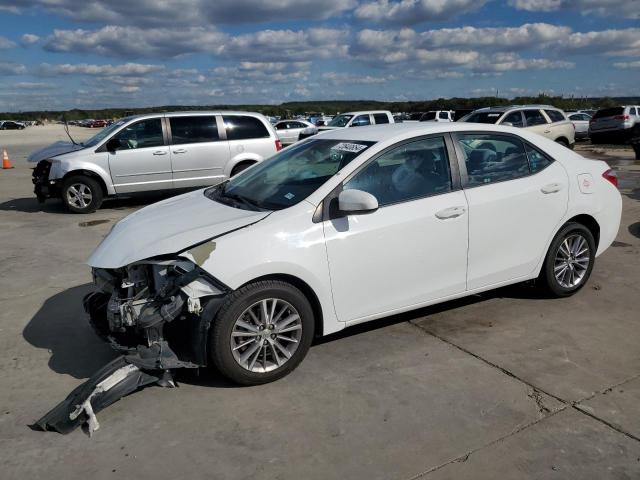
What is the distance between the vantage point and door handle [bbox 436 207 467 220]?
422cm

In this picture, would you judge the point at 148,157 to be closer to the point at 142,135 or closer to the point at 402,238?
the point at 142,135

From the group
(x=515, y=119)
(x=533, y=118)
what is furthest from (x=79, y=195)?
(x=533, y=118)

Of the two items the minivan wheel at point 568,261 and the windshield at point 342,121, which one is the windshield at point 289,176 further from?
the windshield at point 342,121

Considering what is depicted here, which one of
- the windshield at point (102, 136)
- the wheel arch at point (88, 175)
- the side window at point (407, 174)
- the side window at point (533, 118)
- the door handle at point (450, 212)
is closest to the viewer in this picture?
the side window at point (407, 174)

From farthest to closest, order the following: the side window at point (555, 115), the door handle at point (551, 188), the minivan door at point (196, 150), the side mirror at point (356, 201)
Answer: the side window at point (555, 115) < the minivan door at point (196, 150) < the door handle at point (551, 188) < the side mirror at point (356, 201)

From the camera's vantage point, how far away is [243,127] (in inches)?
445

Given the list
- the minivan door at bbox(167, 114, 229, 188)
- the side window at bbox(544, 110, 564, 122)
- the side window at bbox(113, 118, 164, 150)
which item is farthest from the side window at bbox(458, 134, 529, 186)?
the side window at bbox(544, 110, 564, 122)

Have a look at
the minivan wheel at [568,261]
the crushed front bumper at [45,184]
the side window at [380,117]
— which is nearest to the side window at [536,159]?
the minivan wheel at [568,261]

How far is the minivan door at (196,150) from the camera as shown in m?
10.7

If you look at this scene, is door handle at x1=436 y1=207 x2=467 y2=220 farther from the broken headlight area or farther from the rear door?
the broken headlight area

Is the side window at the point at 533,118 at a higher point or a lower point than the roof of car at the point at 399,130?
lower

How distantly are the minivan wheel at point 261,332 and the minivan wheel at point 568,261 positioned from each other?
8.04 feet

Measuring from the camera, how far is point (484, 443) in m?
3.06

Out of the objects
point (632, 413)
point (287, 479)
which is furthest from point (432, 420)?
point (632, 413)
